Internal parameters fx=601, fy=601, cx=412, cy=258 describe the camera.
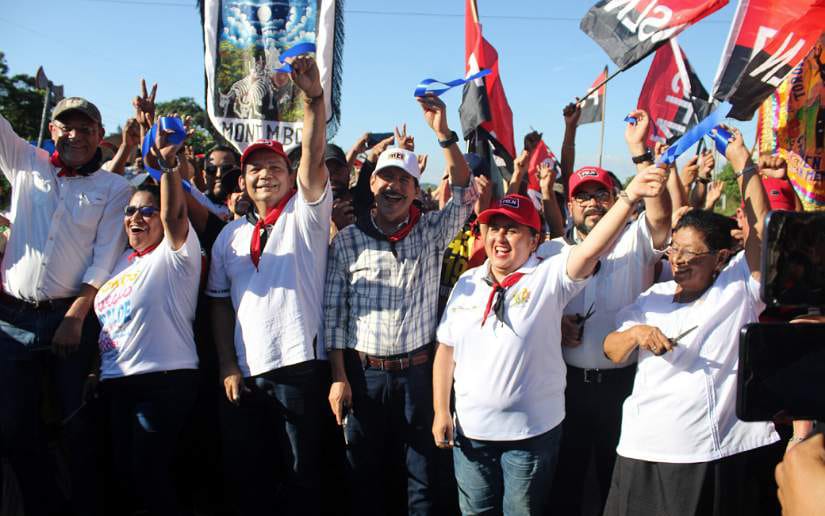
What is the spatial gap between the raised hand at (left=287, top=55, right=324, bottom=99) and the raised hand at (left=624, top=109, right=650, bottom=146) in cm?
148

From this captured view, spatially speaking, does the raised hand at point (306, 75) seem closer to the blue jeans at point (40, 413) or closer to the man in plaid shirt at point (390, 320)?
the man in plaid shirt at point (390, 320)

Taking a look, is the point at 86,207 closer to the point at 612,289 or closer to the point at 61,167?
the point at 61,167

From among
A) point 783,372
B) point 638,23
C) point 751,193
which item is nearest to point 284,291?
point 751,193

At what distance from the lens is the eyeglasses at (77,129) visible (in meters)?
3.33

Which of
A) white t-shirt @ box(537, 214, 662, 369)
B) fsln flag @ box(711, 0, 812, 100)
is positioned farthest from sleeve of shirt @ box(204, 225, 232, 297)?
fsln flag @ box(711, 0, 812, 100)

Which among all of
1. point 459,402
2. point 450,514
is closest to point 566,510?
point 450,514

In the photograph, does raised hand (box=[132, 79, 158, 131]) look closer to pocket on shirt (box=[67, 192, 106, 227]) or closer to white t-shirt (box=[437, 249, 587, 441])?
pocket on shirt (box=[67, 192, 106, 227])

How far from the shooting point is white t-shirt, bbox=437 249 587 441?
8.39 ft

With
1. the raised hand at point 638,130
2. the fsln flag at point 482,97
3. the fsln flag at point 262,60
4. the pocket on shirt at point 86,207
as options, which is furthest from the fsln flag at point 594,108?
the pocket on shirt at point 86,207

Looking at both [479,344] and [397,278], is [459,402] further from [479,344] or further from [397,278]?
[397,278]

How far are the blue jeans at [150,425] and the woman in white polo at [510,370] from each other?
1.35 meters

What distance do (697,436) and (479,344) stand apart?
93 cm

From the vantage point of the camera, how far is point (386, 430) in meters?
3.03

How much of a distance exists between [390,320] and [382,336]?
3.4 inches
